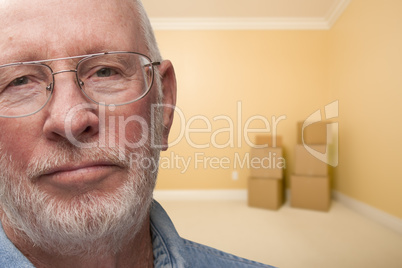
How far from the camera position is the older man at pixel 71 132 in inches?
15.0

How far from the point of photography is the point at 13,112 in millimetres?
402

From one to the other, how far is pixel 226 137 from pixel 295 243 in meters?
1.50

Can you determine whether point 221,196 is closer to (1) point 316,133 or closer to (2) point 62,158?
(1) point 316,133

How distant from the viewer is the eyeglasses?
40 cm

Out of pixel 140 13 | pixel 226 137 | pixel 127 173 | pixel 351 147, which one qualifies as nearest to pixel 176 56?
pixel 226 137

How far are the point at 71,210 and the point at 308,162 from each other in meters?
2.33

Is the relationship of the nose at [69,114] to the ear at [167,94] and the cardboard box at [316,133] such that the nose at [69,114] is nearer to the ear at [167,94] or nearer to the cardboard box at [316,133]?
the ear at [167,94]

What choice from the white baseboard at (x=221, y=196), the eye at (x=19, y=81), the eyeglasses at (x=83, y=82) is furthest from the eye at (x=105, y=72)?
the white baseboard at (x=221, y=196)

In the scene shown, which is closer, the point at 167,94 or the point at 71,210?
the point at 71,210

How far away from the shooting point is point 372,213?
189 cm

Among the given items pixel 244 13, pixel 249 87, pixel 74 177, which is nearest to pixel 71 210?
pixel 74 177

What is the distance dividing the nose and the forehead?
1.6 inches

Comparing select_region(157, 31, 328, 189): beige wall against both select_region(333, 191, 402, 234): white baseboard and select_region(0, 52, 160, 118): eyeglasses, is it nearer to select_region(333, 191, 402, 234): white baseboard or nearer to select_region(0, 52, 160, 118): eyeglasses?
select_region(333, 191, 402, 234): white baseboard

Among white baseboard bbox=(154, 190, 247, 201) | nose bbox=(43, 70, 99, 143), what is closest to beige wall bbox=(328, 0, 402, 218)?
white baseboard bbox=(154, 190, 247, 201)
